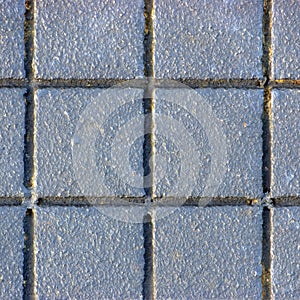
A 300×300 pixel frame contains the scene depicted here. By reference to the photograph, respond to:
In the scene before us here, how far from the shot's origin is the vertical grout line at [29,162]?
988 millimetres

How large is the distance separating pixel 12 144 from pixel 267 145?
0.56 meters

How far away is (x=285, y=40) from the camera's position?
39.3 inches

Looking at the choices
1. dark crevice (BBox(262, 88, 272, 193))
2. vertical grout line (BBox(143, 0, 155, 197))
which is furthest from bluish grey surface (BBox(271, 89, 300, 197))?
vertical grout line (BBox(143, 0, 155, 197))

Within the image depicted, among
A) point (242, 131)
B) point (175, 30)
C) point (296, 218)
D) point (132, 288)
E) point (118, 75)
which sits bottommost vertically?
point (132, 288)

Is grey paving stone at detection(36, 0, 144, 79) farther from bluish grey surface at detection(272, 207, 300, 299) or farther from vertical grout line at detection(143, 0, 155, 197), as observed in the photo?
bluish grey surface at detection(272, 207, 300, 299)

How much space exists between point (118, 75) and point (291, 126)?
0.40m

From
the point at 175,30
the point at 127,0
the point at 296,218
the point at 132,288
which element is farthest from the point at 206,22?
the point at 132,288

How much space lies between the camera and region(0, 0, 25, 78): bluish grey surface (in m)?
0.99

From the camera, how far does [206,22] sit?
3.27 feet

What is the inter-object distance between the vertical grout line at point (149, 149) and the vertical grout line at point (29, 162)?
0.80 ft

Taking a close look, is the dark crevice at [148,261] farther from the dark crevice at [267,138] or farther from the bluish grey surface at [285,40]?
the bluish grey surface at [285,40]

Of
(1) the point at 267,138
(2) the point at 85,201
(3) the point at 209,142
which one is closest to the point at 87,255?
(2) the point at 85,201

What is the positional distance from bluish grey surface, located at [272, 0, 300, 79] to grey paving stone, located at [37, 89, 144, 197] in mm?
316

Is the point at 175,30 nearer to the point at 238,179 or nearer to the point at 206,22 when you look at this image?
the point at 206,22
